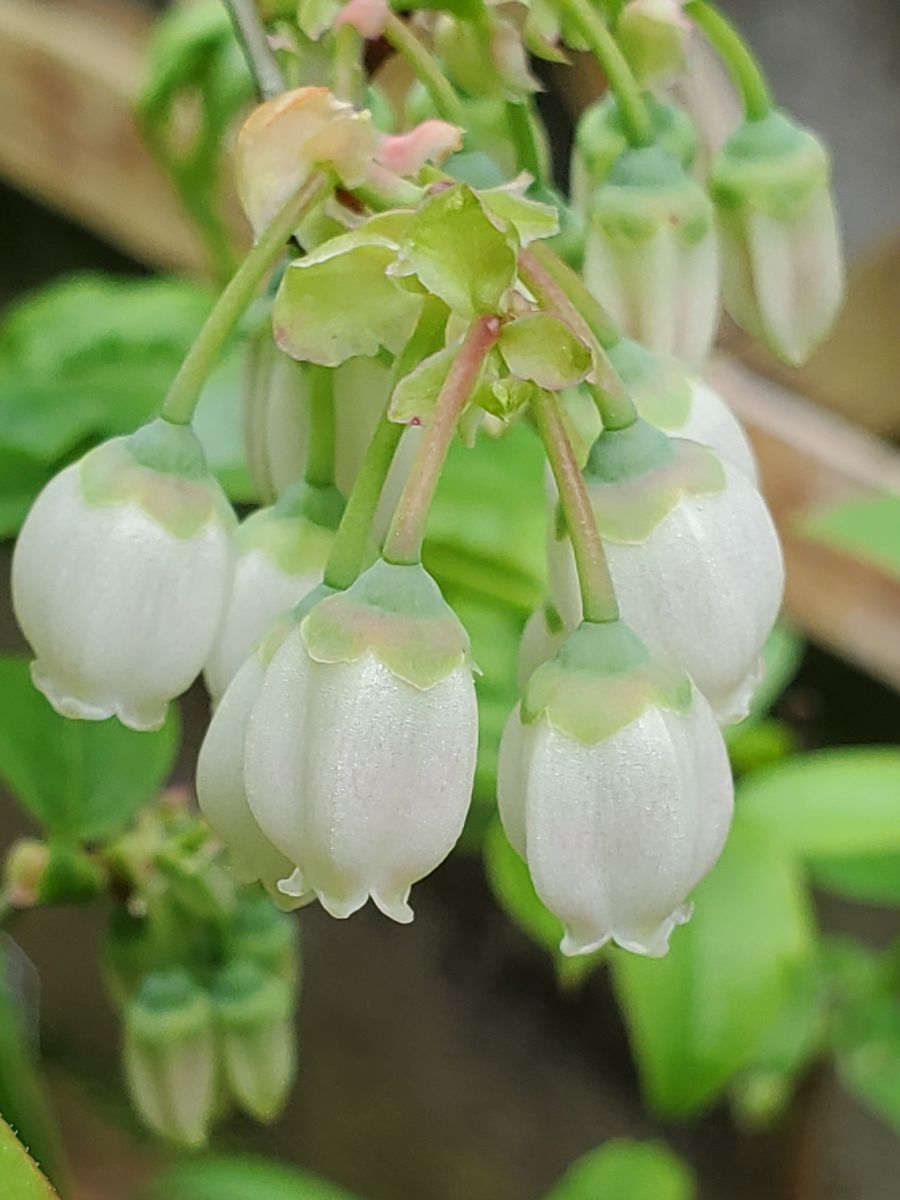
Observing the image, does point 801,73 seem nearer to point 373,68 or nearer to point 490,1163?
point 373,68

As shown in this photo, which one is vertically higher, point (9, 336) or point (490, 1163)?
point (9, 336)

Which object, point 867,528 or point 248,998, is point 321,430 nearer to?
point 248,998

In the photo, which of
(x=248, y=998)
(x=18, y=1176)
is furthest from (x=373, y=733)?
(x=248, y=998)

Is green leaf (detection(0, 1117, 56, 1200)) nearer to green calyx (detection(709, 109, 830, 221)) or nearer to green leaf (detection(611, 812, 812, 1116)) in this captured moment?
green calyx (detection(709, 109, 830, 221))

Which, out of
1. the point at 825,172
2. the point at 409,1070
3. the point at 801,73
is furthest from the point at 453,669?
the point at 409,1070

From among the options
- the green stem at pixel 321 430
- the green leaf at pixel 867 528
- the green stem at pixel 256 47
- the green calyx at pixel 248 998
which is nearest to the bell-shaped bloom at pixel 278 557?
the green stem at pixel 321 430

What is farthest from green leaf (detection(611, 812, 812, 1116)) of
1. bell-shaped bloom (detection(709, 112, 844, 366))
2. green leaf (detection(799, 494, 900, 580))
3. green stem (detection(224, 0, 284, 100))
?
green stem (detection(224, 0, 284, 100))
